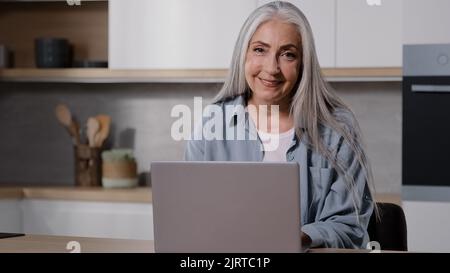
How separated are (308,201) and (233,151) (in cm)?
46

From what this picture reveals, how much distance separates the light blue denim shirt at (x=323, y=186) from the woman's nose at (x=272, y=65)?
0.12 m

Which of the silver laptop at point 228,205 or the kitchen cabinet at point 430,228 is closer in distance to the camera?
the silver laptop at point 228,205

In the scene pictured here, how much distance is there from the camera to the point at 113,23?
349cm

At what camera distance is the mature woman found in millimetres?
2182

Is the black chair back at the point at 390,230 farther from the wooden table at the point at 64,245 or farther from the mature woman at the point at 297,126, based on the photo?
the wooden table at the point at 64,245

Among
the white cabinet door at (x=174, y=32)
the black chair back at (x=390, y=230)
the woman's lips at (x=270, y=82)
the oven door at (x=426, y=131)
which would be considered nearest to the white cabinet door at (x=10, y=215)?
the white cabinet door at (x=174, y=32)

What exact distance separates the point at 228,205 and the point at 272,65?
1.01 meters

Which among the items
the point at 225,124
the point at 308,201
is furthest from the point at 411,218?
the point at 308,201

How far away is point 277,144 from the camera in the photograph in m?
2.44

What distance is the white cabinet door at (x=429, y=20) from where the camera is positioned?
3.04 meters

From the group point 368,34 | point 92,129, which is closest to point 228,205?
point 368,34
